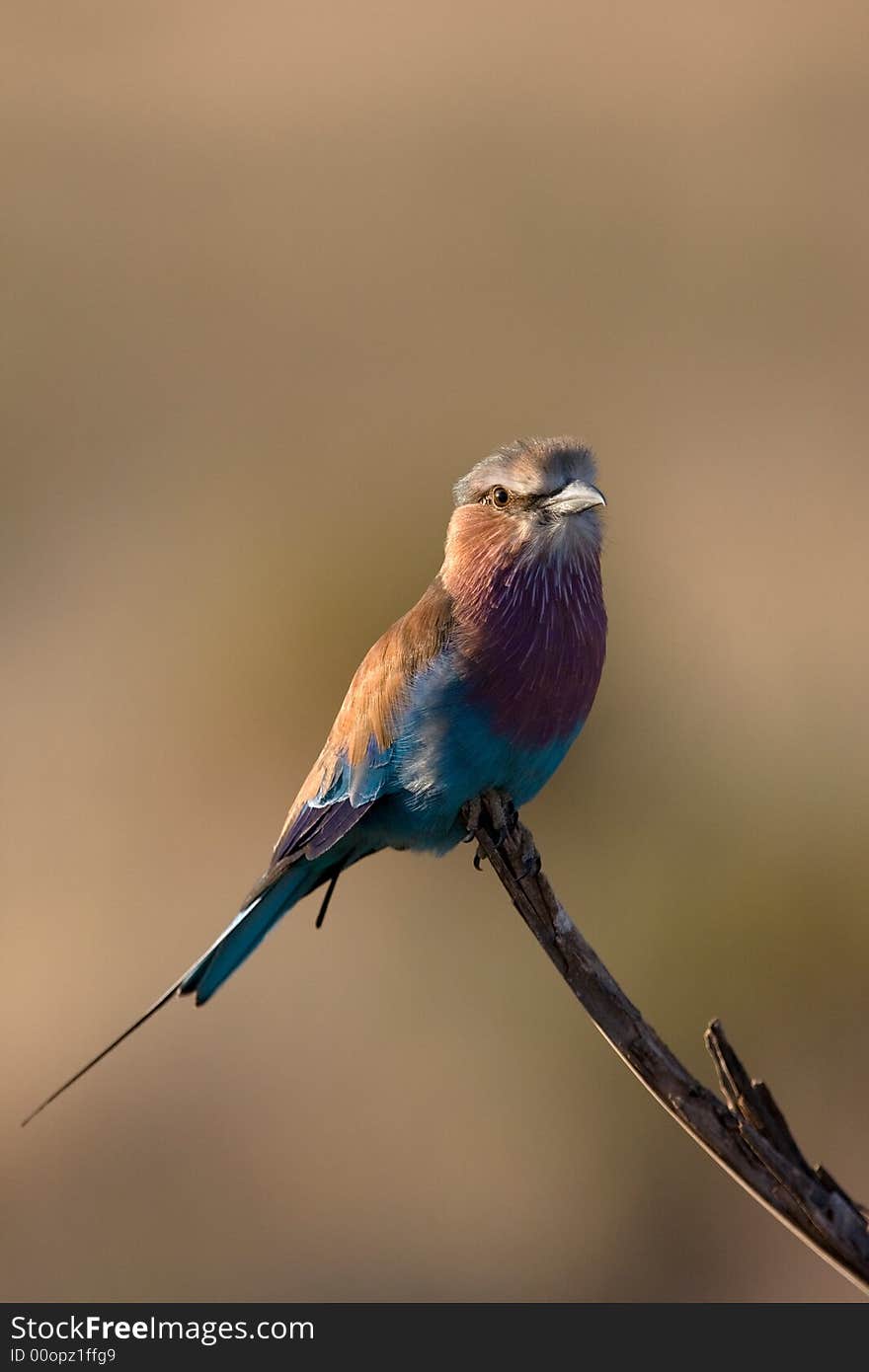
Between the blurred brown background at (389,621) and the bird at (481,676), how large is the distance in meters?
3.41

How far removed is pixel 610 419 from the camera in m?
11.3

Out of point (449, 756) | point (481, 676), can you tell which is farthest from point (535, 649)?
point (449, 756)

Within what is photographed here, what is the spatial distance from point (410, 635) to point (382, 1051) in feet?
13.0

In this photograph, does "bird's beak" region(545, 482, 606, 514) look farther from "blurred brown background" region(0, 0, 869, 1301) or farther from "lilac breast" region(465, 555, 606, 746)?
"blurred brown background" region(0, 0, 869, 1301)

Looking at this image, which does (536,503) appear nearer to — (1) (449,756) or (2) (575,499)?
(2) (575,499)

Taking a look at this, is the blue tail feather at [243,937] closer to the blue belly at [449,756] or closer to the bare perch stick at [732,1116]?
the blue belly at [449,756]

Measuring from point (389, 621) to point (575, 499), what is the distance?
15.6ft

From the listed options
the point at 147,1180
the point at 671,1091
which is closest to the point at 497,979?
the point at 147,1180

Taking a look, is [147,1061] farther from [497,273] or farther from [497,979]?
[497,273]

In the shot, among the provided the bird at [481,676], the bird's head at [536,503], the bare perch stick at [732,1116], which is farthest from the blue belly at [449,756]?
the bare perch stick at [732,1116]

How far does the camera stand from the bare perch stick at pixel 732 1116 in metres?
3.61

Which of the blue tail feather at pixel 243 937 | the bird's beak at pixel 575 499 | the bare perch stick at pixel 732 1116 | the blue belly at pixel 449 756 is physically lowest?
the bare perch stick at pixel 732 1116

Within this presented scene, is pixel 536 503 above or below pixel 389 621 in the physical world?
below

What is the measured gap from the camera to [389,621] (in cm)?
927
